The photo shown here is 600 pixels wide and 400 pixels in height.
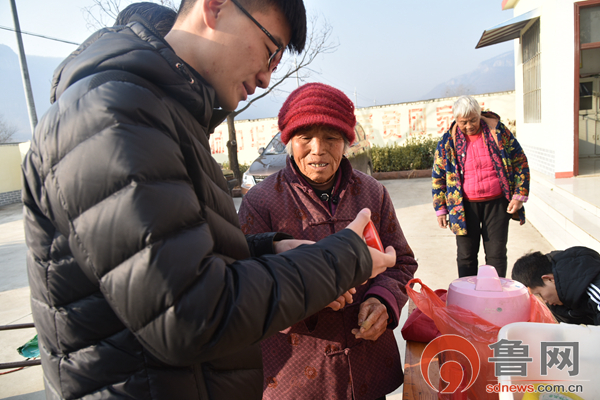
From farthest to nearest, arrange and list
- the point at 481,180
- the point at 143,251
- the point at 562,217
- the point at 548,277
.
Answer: the point at 562,217, the point at 481,180, the point at 548,277, the point at 143,251

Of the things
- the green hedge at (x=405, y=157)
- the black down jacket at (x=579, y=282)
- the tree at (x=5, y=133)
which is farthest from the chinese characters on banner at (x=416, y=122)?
the tree at (x=5, y=133)

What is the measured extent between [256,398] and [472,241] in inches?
120

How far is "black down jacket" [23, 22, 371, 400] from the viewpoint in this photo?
57 centimetres

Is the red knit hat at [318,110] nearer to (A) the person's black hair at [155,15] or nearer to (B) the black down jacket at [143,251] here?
(A) the person's black hair at [155,15]

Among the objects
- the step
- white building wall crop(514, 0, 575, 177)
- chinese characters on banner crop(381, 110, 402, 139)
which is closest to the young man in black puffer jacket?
the step

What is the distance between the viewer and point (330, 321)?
139 cm

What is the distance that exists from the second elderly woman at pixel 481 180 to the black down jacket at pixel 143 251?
115 inches

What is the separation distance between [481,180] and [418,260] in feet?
5.21

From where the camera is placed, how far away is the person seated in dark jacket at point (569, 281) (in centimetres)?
179

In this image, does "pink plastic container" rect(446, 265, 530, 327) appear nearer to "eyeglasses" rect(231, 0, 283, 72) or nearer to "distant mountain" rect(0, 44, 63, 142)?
"eyeglasses" rect(231, 0, 283, 72)

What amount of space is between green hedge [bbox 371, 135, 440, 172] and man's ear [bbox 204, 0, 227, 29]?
11161mm

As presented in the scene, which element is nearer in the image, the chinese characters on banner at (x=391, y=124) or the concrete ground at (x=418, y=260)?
the concrete ground at (x=418, y=260)

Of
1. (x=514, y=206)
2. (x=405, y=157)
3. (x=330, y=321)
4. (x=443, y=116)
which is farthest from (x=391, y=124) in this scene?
(x=330, y=321)

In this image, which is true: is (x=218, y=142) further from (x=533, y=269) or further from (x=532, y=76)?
(x=533, y=269)
